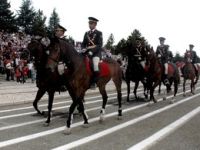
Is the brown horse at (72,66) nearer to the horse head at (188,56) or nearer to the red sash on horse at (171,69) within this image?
the red sash on horse at (171,69)

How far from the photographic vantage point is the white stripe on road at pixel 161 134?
8442 mm

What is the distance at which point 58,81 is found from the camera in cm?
1176

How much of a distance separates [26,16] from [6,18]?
14887 mm

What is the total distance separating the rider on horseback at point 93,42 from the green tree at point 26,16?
8979cm

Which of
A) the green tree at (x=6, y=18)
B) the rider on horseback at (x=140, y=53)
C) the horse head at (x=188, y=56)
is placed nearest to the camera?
the rider on horseback at (x=140, y=53)

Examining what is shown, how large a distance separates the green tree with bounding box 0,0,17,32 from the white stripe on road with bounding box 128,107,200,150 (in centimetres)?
7404

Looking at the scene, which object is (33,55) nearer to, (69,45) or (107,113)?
(69,45)

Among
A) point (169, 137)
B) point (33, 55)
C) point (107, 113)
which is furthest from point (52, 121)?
point (169, 137)

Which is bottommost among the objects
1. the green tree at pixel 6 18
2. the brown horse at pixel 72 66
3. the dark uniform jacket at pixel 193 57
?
the brown horse at pixel 72 66

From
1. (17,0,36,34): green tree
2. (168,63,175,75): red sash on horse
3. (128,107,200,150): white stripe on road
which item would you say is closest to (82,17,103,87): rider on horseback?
(128,107,200,150): white stripe on road

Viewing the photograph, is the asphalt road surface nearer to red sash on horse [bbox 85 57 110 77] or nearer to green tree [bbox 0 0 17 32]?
red sash on horse [bbox 85 57 110 77]

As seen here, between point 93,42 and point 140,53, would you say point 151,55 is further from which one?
point 93,42

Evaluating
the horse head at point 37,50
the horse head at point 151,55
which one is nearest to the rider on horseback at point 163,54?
the horse head at point 151,55

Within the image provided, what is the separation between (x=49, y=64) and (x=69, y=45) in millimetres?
943
